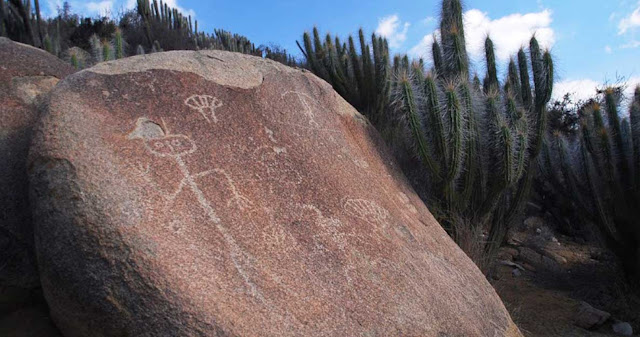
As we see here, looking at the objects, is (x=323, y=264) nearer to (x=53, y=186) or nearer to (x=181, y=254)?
(x=181, y=254)

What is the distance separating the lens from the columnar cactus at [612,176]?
17.7ft

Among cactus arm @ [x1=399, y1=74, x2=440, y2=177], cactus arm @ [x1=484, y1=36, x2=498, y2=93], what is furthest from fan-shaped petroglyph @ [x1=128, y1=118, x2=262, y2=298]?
cactus arm @ [x1=484, y1=36, x2=498, y2=93]

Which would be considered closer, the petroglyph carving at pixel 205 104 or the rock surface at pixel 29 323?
the rock surface at pixel 29 323

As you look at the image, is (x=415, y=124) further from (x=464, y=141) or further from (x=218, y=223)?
(x=218, y=223)

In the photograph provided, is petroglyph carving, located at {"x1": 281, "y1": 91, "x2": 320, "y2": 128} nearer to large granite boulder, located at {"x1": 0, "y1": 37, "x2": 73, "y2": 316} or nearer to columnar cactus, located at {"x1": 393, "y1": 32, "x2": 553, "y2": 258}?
columnar cactus, located at {"x1": 393, "y1": 32, "x2": 553, "y2": 258}

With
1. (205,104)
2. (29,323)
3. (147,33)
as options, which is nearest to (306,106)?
(205,104)

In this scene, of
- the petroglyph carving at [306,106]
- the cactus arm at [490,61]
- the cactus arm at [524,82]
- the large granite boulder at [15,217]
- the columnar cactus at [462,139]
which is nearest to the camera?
the large granite boulder at [15,217]

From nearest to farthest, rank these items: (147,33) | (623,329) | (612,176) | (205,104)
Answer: (205,104) → (623,329) → (612,176) → (147,33)

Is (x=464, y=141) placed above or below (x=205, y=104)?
below

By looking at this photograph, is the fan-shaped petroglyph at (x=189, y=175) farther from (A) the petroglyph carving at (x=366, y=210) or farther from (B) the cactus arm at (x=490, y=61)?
(B) the cactus arm at (x=490, y=61)

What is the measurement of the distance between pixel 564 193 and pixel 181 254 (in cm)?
562

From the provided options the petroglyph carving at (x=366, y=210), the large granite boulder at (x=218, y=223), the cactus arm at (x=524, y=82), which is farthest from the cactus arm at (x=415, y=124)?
the cactus arm at (x=524, y=82)

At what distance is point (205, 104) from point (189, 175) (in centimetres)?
62

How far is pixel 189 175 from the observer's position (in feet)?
8.76
